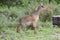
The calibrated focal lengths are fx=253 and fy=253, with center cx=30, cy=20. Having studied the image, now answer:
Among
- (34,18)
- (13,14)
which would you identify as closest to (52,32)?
(34,18)

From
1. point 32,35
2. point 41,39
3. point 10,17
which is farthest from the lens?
point 10,17

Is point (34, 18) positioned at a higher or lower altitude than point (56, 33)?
higher

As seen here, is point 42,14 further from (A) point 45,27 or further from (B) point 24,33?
(B) point 24,33

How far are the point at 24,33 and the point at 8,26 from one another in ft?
4.80

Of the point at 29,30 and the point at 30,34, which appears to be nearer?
the point at 30,34

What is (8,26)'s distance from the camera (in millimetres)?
10594

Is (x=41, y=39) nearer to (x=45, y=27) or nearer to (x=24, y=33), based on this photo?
(x=24, y=33)

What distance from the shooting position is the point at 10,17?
1171 cm

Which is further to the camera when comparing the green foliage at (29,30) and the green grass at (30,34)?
the green foliage at (29,30)

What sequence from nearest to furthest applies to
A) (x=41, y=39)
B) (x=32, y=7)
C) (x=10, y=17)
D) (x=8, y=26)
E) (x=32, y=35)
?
(x=41, y=39) < (x=32, y=35) < (x=8, y=26) < (x=10, y=17) < (x=32, y=7)

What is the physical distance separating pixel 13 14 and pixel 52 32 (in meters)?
3.14

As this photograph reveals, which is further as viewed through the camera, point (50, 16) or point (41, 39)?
point (50, 16)

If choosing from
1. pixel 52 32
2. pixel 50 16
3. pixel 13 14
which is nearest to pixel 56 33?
pixel 52 32

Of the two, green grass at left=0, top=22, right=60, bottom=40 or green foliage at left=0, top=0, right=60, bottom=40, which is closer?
green grass at left=0, top=22, right=60, bottom=40
